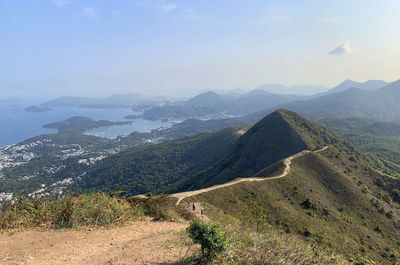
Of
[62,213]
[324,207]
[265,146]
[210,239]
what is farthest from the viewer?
[265,146]

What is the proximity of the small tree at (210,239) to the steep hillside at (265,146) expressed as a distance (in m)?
41.4

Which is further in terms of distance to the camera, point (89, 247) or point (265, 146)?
point (265, 146)

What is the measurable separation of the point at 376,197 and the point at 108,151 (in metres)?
162

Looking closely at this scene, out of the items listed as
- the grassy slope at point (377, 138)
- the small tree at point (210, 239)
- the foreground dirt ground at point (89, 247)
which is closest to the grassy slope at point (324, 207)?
the foreground dirt ground at point (89, 247)

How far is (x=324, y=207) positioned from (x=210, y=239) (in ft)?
97.6

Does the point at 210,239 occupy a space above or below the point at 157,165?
above

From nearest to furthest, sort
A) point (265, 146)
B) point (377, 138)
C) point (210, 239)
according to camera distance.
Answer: point (210, 239) < point (265, 146) < point (377, 138)

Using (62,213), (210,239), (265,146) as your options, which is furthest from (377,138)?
(62,213)

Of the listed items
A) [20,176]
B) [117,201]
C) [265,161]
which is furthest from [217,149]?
[20,176]

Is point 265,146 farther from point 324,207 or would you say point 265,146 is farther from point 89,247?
point 89,247

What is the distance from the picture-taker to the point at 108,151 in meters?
163

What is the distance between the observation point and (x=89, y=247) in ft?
25.8

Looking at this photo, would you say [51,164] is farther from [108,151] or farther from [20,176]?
[108,151]

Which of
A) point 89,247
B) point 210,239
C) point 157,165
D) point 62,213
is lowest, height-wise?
point 157,165
